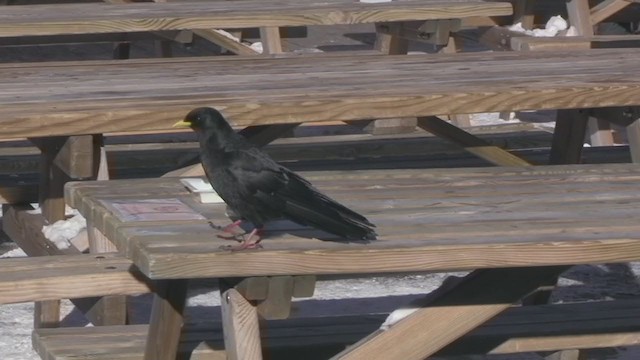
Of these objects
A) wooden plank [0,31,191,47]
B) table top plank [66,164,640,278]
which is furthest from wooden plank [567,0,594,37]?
table top plank [66,164,640,278]

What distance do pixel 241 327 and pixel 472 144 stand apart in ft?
6.56

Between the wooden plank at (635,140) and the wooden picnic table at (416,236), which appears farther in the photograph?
the wooden plank at (635,140)

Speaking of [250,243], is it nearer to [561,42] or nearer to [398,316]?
[398,316]

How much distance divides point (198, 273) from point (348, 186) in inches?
27.4

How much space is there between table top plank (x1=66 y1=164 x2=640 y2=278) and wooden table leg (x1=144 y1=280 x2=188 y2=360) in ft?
0.60

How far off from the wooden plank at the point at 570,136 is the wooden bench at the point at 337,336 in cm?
111

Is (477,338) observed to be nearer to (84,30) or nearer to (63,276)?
(63,276)

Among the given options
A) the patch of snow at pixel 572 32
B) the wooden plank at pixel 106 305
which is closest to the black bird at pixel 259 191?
the wooden plank at pixel 106 305

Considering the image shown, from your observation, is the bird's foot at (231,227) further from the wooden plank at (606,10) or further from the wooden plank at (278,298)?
the wooden plank at (606,10)

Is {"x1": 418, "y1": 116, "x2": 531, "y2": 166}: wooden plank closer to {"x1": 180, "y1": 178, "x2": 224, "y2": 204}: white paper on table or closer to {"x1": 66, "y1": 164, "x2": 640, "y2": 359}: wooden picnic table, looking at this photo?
{"x1": 66, "y1": 164, "x2": 640, "y2": 359}: wooden picnic table

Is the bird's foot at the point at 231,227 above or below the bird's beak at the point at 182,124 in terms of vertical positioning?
below

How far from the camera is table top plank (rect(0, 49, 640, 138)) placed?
3.25m

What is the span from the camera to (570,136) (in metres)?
4.46

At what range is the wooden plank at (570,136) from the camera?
4.44m
